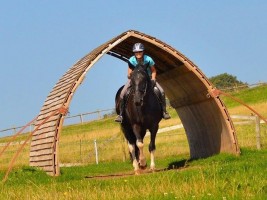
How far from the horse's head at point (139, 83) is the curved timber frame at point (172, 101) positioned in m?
2.31

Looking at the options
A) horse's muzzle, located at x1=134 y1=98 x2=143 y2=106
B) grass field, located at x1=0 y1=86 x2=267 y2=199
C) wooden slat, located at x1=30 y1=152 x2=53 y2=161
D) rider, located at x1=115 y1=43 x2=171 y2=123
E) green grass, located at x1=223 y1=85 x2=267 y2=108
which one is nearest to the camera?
grass field, located at x1=0 y1=86 x2=267 y2=199

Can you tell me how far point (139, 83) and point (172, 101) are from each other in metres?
7.34

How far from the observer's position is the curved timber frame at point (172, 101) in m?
16.1

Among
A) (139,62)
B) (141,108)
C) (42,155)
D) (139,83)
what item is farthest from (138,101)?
(42,155)

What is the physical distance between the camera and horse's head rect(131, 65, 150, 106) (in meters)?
14.2

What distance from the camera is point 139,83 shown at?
558 inches

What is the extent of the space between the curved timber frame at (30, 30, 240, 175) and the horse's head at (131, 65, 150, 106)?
231 centimetres

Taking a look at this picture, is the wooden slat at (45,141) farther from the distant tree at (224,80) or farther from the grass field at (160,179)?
the distant tree at (224,80)

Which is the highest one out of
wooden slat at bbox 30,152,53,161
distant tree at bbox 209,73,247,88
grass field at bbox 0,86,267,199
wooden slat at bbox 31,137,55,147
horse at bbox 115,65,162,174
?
distant tree at bbox 209,73,247,88

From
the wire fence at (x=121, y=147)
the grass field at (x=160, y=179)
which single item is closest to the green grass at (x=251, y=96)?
the wire fence at (x=121, y=147)

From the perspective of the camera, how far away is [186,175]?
1040 centimetres

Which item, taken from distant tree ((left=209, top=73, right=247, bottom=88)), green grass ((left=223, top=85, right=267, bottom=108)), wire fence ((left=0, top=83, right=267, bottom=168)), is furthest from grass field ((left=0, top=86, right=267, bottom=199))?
distant tree ((left=209, top=73, right=247, bottom=88))

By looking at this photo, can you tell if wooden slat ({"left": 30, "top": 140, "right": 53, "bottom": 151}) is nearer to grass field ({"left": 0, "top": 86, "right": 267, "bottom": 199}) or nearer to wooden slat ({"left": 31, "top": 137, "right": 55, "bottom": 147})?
wooden slat ({"left": 31, "top": 137, "right": 55, "bottom": 147})

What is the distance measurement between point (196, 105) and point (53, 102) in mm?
4784
